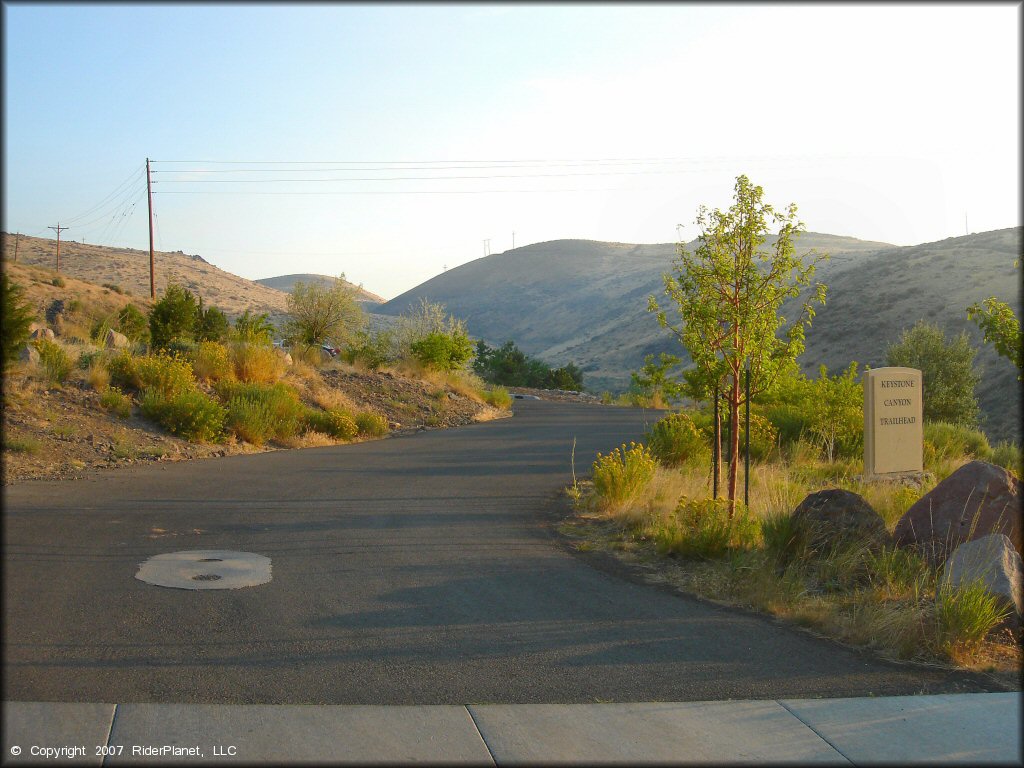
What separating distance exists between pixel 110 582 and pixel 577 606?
408 cm

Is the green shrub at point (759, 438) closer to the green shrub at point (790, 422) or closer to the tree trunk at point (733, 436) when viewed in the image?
the green shrub at point (790, 422)

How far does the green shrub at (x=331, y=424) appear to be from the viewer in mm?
21359

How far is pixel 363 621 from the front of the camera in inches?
272

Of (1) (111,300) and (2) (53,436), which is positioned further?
(1) (111,300)

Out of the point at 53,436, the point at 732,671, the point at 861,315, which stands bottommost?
the point at 732,671

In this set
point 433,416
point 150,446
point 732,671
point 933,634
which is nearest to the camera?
point 732,671

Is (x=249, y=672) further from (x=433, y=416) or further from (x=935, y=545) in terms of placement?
(x=433, y=416)

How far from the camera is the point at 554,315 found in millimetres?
133000

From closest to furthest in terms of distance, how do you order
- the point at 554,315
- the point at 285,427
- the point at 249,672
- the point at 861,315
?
1. the point at 249,672
2. the point at 285,427
3. the point at 861,315
4. the point at 554,315

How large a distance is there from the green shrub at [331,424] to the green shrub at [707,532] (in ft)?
40.8

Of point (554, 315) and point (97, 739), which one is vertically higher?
point (554, 315)

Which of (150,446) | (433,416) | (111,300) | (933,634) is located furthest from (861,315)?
(933,634)

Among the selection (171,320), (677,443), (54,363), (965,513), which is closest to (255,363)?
(171,320)

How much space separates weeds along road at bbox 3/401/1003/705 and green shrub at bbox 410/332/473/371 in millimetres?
22075
